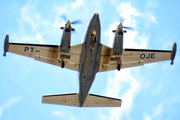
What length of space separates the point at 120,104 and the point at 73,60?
6.13m

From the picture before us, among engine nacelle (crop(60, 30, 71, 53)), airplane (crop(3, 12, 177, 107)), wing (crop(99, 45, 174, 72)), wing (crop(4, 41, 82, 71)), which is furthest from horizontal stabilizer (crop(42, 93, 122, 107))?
engine nacelle (crop(60, 30, 71, 53))

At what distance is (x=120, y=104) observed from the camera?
1964cm

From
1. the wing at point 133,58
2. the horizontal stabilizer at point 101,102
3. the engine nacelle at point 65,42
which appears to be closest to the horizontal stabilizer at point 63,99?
the horizontal stabilizer at point 101,102

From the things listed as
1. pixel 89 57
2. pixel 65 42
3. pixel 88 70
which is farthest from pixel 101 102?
pixel 65 42

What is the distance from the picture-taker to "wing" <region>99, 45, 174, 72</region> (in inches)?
755

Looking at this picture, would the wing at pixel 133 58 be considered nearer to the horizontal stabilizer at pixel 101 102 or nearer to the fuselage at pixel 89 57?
the fuselage at pixel 89 57

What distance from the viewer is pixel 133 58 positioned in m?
19.6

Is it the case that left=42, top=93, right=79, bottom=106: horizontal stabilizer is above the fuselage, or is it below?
below

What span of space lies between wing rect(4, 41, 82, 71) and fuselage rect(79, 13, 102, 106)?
1203 mm

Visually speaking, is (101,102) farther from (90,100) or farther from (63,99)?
(63,99)

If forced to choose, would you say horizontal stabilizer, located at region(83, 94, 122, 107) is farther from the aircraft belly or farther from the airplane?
the aircraft belly

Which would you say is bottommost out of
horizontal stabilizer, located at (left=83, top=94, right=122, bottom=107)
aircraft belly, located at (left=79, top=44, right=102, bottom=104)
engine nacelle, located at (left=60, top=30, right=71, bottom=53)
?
horizontal stabilizer, located at (left=83, top=94, right=122, bottom=107)

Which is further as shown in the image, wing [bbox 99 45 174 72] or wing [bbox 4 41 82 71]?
wing [bbox 99 45 174 72]

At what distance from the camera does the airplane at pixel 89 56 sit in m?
16.8
